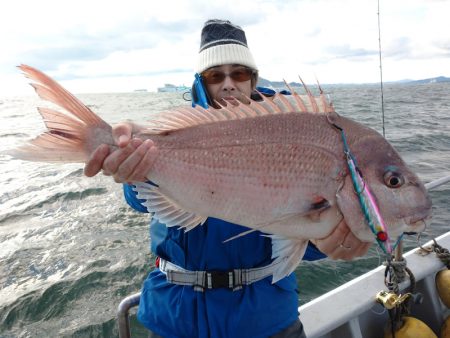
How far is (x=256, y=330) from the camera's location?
243 cm

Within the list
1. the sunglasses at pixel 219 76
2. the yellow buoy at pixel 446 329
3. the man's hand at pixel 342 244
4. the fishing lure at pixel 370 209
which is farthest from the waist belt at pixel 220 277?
the yellow buoy at pixel 446 329

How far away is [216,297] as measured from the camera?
2486mm

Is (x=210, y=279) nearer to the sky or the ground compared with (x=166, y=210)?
nearer to the ground

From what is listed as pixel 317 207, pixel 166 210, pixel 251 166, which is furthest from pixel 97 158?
pixel 317 207

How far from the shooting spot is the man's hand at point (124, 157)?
221 centimetres

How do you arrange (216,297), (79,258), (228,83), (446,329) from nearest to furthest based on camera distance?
(216,297) < (228,83) < (446,329) < (79,258)

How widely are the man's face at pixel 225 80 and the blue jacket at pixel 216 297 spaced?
1.21m

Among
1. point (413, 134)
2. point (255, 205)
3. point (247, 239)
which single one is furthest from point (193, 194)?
point (413, 134)

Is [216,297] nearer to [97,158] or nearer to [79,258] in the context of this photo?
[97,158]

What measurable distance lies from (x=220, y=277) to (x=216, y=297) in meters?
0.14

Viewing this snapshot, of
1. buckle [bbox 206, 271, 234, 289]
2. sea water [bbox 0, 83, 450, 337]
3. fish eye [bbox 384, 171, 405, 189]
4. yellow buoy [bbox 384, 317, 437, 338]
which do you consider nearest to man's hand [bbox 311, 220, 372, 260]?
fish eye [bbox 384, 171, 405, 189]

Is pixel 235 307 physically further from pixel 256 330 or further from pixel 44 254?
pixel 44 254

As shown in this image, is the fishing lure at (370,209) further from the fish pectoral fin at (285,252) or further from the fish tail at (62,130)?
the fish tail at (62,130)

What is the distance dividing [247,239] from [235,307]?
0.47m
